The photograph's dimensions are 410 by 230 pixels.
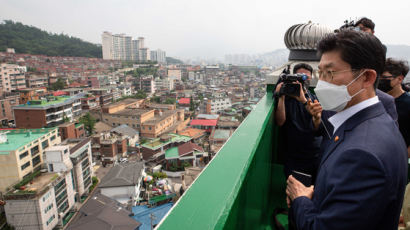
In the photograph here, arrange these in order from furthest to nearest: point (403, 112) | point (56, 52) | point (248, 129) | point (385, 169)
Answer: point (56, 52) < point (403, 112) < point (248, 129) < point (385, 169)

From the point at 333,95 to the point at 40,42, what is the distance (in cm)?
4661

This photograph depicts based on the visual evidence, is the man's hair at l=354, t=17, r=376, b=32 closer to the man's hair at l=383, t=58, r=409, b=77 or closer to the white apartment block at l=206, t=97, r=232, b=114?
the man's hair at l=383, t=58, r=409, b=77

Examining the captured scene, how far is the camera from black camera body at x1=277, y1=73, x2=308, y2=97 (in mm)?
1290

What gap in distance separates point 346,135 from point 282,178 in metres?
1.15

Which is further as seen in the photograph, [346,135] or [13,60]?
[13,60]

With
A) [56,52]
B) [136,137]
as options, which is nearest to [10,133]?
[136,137]

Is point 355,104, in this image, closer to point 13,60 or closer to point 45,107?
point 45,107

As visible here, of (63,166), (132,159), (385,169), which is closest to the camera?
(385,169)

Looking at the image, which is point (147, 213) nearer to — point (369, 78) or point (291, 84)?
point (291, 84)

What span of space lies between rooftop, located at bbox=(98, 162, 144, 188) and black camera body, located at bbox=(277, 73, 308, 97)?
24.2ft

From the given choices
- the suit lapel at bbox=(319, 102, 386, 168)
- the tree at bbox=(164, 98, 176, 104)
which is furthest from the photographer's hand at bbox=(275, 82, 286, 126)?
the tree at bbox=(164, 98, 176, 104)

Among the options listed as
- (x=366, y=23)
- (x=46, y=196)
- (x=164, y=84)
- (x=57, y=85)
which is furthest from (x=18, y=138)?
(x=164, y=84)

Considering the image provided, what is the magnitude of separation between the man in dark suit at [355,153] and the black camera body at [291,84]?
1.83ft

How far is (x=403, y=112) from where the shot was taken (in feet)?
4.25
